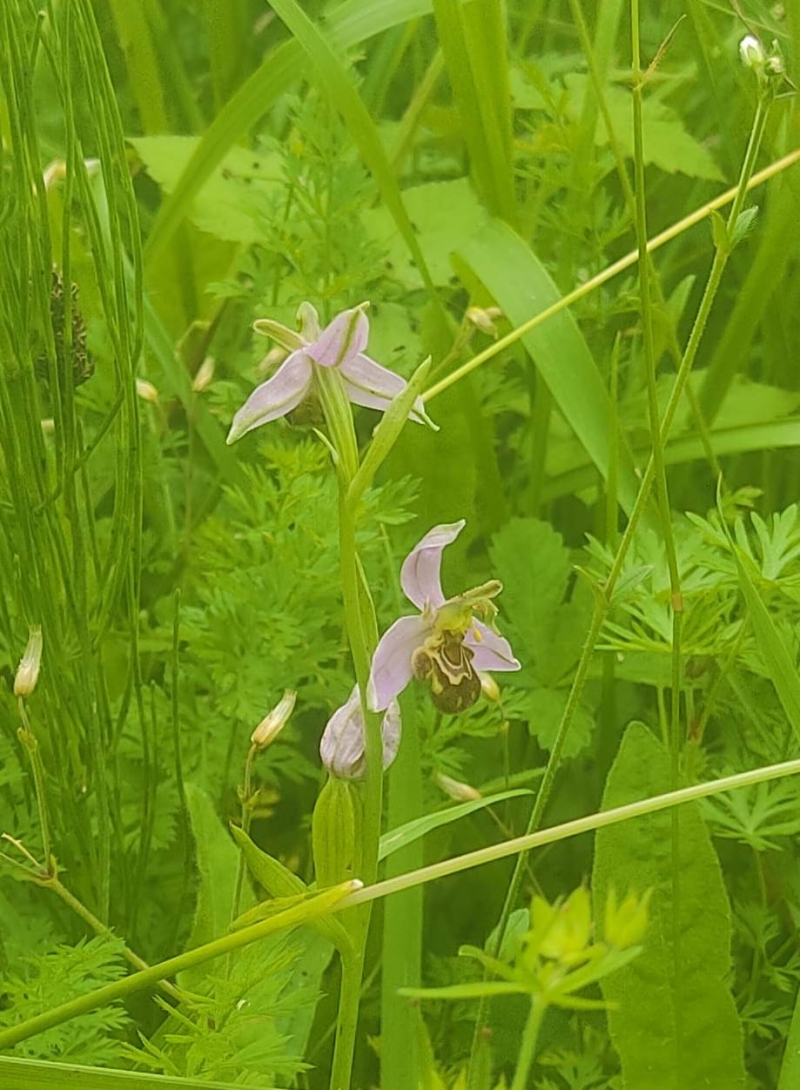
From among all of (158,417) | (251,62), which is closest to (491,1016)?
(158,417)

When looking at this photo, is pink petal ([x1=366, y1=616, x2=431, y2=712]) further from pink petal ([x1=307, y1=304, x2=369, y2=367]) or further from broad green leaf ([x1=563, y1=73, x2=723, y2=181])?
broad green leaf ([x1=563, y1=73, x2=723, y2=181])

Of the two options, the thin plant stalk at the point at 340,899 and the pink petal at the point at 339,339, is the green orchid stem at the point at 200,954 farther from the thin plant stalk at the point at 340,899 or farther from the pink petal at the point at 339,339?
the pink petal at the point at 339,339

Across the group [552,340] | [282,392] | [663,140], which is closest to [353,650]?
[282,392]

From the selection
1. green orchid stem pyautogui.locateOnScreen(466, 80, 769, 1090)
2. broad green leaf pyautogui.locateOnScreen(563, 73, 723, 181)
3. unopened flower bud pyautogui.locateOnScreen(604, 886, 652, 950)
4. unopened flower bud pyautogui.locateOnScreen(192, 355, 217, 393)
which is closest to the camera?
unopened flower bud pyautogui.locateOnScreen(604, 886, 652, 950)

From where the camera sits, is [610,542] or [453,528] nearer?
[453,528]

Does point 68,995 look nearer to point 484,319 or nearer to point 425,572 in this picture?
point 425,572

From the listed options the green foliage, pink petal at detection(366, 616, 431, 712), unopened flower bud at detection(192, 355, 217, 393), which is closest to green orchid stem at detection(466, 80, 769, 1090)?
pink petal at detection(366, 616, 431, 712)

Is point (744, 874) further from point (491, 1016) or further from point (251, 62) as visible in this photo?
point (251, 62)
